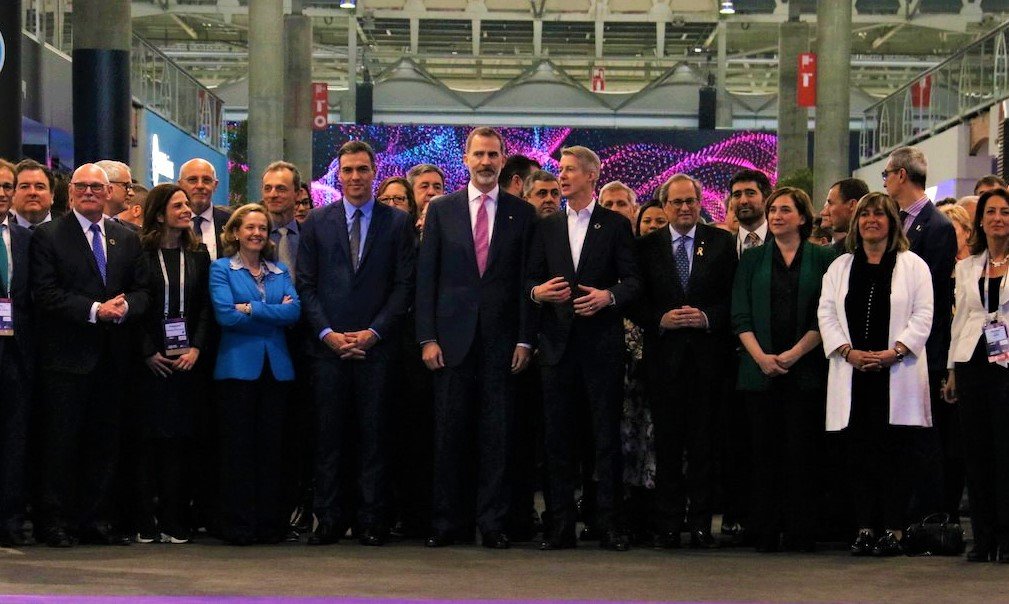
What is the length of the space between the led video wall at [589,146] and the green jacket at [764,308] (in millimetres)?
16175

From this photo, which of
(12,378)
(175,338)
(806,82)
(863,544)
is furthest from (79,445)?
(806,82)

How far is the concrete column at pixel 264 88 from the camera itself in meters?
22.7

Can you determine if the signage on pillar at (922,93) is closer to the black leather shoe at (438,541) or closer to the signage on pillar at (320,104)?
the signage on pillar at (320,104)

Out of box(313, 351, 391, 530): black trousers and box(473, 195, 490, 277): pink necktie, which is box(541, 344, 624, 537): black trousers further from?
box(313, 351, 391, 530): black trousers

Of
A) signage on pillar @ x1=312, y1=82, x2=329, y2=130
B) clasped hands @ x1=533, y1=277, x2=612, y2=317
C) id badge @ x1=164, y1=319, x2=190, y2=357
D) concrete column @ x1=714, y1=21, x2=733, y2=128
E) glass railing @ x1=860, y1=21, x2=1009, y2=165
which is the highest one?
concrete column @ x1=714, y1=21, x2=733, y2=128

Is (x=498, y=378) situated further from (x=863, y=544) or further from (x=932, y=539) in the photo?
(x=932, y=539)

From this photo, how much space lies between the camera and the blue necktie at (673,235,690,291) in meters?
6.59

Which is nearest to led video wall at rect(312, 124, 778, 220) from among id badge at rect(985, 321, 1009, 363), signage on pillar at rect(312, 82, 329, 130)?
signage on pillar at rect(312, 82, 329, 130)

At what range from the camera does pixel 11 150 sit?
9.20m

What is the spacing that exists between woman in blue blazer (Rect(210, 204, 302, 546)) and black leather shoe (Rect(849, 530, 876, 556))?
245cm

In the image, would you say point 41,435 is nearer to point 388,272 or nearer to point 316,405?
point 316,405

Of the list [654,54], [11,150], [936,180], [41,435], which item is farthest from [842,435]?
[654,54]

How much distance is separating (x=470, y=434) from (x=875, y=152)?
17.0 m

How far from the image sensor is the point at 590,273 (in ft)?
21.1
